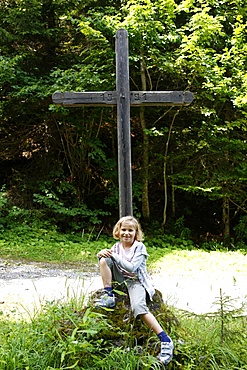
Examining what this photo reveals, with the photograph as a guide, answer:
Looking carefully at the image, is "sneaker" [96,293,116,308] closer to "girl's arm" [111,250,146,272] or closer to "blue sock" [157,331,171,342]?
"girl's arm" [111,250,146,272]

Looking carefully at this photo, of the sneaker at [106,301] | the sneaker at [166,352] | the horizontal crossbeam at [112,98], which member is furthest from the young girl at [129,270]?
→ the horizontal crossbeam at [112,98]

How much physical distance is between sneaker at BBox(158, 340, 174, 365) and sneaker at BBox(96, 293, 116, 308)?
0.51m

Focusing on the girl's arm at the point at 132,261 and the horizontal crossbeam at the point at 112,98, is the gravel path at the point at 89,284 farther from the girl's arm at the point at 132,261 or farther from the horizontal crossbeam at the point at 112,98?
the horizontal crossbeam at the point at 112,98

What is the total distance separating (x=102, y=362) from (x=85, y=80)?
7995 mm

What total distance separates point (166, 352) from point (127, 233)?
88 centimetres

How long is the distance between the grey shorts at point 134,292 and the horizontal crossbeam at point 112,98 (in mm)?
1498

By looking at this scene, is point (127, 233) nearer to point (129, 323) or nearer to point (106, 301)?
point (106, 301)

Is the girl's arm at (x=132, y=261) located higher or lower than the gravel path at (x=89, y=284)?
higher

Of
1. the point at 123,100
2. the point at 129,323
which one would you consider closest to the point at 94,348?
the point at 129,323

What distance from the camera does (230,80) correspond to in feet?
34.0

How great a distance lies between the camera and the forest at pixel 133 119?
1036 centimetres

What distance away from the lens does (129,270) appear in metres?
3.30

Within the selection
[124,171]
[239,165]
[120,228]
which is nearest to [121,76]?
[124,171]

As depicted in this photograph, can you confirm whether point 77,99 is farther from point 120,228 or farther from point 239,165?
point 239,165
